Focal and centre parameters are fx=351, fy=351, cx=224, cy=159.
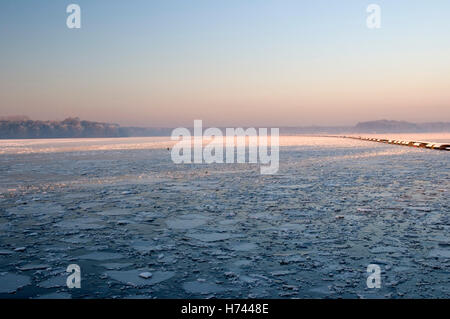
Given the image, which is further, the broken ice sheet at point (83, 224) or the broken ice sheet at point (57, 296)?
the broken ice sheet at point (83, 224)

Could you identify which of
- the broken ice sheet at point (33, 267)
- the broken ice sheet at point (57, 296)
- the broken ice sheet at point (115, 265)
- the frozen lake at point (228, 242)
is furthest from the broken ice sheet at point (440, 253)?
the broken ice sheet at point (33, 267)

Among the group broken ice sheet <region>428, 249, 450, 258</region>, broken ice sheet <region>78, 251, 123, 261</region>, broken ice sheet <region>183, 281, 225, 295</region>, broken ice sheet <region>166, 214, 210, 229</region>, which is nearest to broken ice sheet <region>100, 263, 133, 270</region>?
broken ice sheet <region>78, 251, 123, 261</region>

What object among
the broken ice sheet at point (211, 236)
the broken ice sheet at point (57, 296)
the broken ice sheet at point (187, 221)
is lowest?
the broken ice sheet at point (211, 236)

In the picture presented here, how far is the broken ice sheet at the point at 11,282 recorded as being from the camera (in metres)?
2.38

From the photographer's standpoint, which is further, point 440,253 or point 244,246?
point 244,246

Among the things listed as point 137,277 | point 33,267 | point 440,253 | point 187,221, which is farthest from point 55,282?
point 440,253

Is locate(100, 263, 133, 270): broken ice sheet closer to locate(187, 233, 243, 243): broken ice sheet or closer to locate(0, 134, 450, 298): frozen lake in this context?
locate(0, 134, 450, 298): frozen lake

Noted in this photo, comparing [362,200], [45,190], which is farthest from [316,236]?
[45,190]

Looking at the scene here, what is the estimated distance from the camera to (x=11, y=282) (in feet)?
8.20

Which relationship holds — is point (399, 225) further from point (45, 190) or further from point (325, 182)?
point (45, 190)

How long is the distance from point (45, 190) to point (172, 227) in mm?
4155

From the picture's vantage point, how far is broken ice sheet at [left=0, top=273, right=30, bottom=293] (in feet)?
7.80

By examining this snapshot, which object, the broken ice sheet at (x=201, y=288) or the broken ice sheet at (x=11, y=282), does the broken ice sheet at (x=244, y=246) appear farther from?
the broken ice sheet at (x=11, y=282)

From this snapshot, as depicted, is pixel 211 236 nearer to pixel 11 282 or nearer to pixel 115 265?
pixel 115 265
